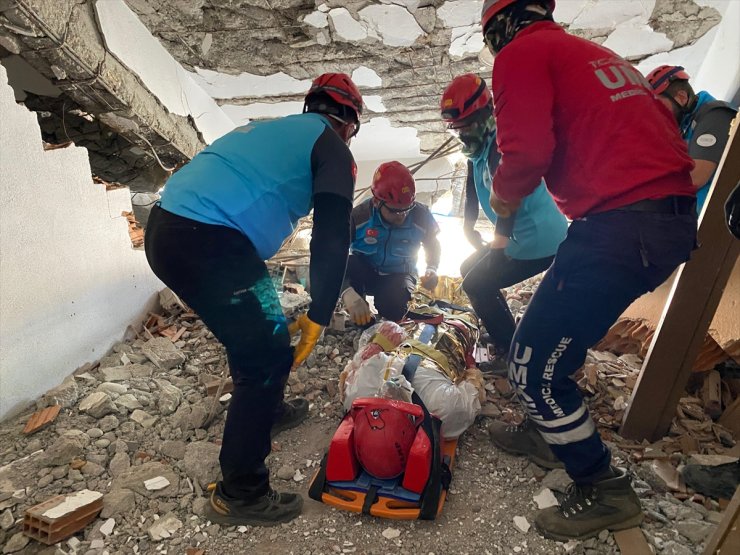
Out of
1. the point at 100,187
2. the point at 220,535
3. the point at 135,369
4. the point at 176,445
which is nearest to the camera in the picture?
the point at 220,535

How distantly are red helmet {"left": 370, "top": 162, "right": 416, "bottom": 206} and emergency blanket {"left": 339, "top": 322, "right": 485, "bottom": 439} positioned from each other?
1.25 meters

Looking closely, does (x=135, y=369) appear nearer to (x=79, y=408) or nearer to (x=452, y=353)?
(x=79, y=408)

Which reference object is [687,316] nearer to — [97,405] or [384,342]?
[384,342]

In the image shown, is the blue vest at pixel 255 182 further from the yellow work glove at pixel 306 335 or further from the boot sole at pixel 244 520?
the boot sole at pixel 244 520

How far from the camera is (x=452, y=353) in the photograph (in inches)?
100

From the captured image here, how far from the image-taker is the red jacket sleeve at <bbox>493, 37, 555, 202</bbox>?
4.56 feet

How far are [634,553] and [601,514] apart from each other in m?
0.15

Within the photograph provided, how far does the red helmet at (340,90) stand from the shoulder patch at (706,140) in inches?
72.7

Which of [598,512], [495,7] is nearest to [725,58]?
[495,7]

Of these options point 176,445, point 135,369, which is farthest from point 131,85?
point 176,445

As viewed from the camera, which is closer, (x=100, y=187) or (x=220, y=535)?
(x=220, y=535)

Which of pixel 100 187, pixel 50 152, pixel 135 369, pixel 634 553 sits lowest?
pixel 135 369

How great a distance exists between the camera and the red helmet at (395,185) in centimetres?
335

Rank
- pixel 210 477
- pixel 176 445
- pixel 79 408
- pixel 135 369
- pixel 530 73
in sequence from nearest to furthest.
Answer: pixel 530 73
pixel 210 477
pixel 176 445
pixel 79 408
pixel 135 369
